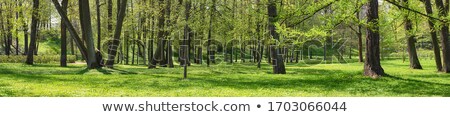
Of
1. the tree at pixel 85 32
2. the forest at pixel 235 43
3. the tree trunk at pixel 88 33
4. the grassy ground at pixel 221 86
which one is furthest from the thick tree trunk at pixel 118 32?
the grassy ground at pixel 221 86

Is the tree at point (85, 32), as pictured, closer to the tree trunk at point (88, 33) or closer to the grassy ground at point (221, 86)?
the tree trunk at point (88, 33)

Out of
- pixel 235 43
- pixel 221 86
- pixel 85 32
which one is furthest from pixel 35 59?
pixel 221 86

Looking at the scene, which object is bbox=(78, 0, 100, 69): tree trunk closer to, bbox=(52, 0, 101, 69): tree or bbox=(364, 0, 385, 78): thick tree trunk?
bbox=(52, 0, 101, 69): tree

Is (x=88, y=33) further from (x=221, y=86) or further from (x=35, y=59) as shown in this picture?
(x=35, y=59)

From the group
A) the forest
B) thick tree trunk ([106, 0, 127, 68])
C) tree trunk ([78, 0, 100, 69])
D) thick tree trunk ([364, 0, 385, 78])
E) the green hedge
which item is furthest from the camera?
the green hedge

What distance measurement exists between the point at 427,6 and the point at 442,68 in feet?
13.5

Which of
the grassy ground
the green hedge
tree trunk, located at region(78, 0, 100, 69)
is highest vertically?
tree trunk, located at region(78, 0, 100, 69)

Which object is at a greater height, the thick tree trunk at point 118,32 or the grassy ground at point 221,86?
the thick tree trunk at point 118,32

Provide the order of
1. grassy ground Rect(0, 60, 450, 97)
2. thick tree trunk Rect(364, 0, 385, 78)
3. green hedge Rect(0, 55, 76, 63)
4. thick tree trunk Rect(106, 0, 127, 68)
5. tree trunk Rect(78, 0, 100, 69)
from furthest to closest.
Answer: green hedge Rect(0, 55, 76, 63) < thick tree trunk Rect(106, 0, 127, 68) < tree trunk Rect(78, 0, 100, 69) < thick tree trunk Rect(364, 0, 385, 78) < grassy ground Rect(0, 60, 450, 97)

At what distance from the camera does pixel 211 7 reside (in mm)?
34688

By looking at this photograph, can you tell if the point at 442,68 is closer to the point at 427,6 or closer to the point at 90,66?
the point at 427,6

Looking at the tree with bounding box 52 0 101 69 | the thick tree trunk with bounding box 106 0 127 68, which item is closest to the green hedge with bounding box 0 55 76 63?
the thick tree trunk with bounding box 106 0 127 68

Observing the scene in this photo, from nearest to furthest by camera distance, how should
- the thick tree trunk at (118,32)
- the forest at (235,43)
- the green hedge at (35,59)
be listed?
the forest at (235,43), the thick tree trunk at (118,32), the green hedge at (35,59)

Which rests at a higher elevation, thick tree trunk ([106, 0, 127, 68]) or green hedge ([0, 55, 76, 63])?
thick tree trunk ([106, 0, 127, 68])
